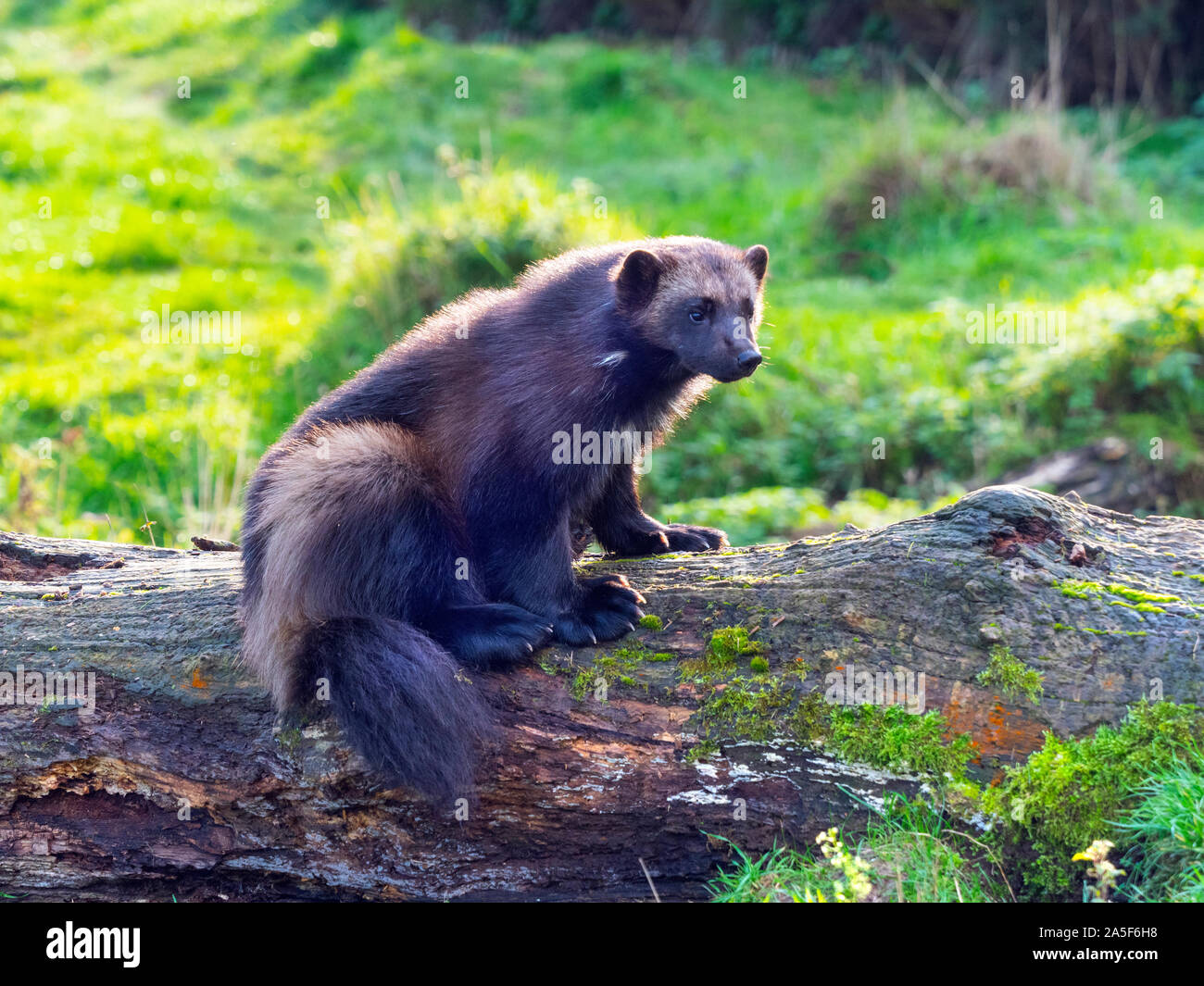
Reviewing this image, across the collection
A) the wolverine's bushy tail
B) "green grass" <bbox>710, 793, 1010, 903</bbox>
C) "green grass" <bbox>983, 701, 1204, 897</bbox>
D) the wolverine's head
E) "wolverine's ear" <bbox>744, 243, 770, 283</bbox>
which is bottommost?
"green grass" <bbox>710, 793, 1010, 903</bbox>

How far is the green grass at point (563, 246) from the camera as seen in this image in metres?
8.40

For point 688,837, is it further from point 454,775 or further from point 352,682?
point 352,682

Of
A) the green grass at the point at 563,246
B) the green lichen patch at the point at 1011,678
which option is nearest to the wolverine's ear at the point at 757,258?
the green lichen patch at the point at 1011,678

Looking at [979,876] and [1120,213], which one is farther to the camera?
[1120,213]

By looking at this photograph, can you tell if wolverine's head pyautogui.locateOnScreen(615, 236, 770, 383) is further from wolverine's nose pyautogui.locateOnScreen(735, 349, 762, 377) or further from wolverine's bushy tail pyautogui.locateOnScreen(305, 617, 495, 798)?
wolverine's bushy tail pyautogui.locateOnScreen(305, 617, 495, 798)

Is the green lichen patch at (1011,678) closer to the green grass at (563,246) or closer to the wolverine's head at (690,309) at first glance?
the wolverine's head at (690,309)

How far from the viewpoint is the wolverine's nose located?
4172 mm

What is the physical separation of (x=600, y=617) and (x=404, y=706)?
0.82 metres

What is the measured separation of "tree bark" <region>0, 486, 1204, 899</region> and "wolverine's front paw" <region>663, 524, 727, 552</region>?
0.93m

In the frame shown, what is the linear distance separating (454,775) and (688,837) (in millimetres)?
779

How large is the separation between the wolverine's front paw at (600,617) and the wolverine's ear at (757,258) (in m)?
1.65

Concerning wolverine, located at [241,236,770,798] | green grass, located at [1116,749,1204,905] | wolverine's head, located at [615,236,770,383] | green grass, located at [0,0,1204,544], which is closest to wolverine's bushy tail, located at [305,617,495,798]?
wolverine, located at [241,236,770,798]

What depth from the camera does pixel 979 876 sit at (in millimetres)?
3283

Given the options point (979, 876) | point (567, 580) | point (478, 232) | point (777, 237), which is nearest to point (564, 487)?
point (567, 580)
